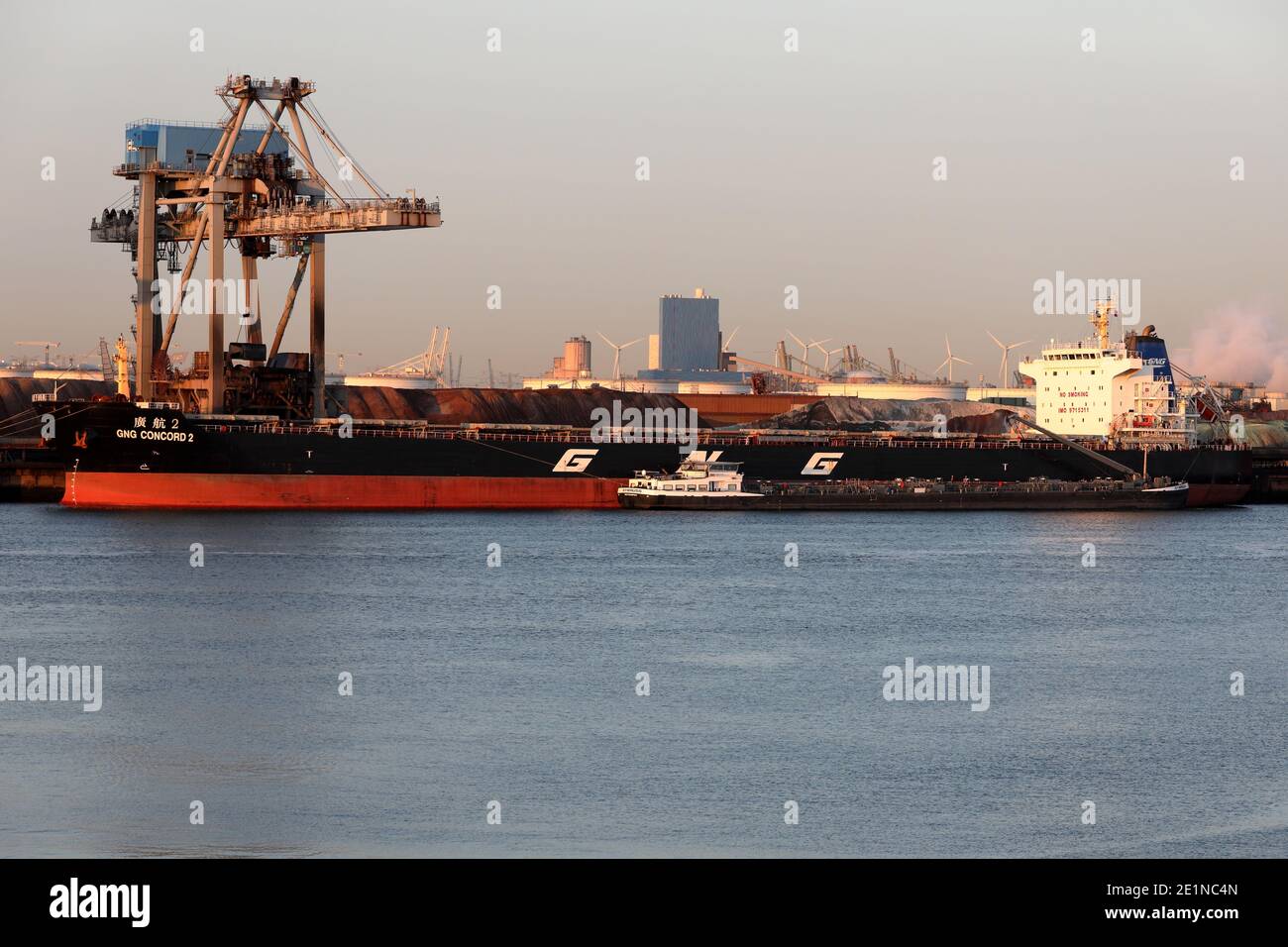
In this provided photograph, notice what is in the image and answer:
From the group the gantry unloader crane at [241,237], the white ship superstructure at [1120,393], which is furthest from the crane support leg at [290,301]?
the white ship superstructure at [1120,393]

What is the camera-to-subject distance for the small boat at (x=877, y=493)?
48.9 meters

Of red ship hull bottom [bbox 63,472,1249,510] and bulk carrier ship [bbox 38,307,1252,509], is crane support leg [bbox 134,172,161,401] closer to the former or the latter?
bulk carrier ship [bbox 38,307,1252,509]

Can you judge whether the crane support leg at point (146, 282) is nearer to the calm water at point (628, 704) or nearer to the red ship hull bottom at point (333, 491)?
the red ship hull bottom at point (333, 491)

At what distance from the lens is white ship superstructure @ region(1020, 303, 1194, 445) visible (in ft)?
189

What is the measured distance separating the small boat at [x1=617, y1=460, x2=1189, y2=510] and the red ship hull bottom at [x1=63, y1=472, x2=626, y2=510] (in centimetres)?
189

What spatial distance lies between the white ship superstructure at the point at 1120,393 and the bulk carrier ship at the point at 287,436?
203cm

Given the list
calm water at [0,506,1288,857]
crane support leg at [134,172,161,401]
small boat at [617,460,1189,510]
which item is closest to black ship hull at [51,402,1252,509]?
small boat at [617,460,1189,510]

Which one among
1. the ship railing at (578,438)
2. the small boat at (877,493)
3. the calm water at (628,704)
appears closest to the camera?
the calm water at (628,704)

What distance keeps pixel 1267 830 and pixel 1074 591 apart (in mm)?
18615

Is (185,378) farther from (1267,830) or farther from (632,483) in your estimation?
(1267,830)

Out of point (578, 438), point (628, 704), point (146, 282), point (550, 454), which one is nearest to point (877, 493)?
point (578, 438)

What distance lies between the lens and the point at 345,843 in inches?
509
